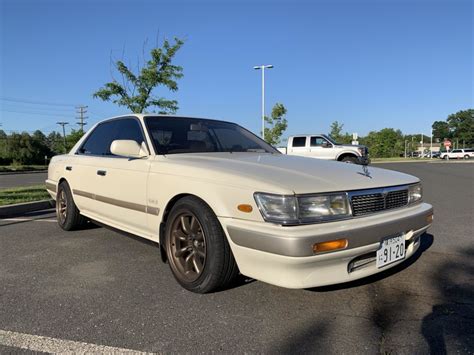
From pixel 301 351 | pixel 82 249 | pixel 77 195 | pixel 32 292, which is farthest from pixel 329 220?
pixel 77 195

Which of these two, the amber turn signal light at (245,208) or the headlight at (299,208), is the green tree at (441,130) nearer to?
the headlight at (299,208)

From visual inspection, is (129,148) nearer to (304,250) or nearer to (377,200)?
(304,250)

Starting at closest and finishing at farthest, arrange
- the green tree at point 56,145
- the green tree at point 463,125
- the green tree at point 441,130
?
the green tree at point 56,145
the green tree at point 463,125
the green tree at point 441,130

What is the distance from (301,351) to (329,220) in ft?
2.77

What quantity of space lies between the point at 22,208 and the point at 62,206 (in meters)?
2.32

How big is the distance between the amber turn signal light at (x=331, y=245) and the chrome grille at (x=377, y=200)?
27 centimetres

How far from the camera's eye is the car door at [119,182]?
374 cm

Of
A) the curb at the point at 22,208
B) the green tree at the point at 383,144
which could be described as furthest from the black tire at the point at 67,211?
the green tree at the point at 383,144

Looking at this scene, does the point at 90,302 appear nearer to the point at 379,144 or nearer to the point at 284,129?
the point at 284,129

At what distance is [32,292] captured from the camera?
10.6ft

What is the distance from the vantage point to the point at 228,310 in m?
2.84

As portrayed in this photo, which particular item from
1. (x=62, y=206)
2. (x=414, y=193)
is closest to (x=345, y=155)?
(x=62, y=206)

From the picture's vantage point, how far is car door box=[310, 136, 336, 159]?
17859mm

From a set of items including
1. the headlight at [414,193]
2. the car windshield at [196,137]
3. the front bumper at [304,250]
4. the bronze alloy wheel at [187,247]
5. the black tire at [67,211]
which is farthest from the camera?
the black tire at [67,211]
